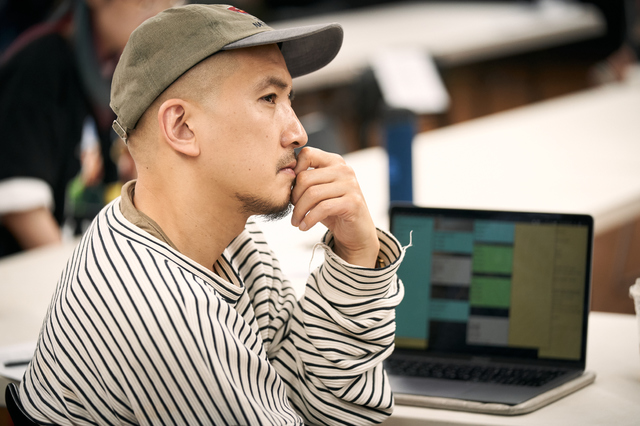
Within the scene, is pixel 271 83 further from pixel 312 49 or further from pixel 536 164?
pixel 536 164

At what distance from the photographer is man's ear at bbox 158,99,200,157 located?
87 centimetres

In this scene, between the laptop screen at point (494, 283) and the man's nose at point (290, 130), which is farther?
the laptop screen at point (494, 283)

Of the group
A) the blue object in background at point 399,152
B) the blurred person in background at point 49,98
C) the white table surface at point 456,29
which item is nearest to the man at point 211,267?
the blue object in background at point 399,152

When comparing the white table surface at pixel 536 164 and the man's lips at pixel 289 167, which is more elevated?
the white table surface at pixel 536 164

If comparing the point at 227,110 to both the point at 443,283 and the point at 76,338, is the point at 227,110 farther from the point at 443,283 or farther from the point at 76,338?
the point at 443,283

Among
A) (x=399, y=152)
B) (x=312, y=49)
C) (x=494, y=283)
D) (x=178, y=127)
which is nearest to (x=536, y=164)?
(x=399, y=152)

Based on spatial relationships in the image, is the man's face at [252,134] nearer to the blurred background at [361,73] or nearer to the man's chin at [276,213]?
Answer: the man's chin at [276,213]

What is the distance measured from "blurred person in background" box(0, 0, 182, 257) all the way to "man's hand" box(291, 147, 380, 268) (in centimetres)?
137

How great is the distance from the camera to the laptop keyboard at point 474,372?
3.67ft

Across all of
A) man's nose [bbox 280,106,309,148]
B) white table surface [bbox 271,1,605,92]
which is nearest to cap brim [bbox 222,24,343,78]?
man's nose [bbox 280,106,309,148]

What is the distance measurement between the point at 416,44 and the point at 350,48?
1.33ft

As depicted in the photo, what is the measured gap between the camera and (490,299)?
1.18m

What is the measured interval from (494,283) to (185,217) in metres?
0.55

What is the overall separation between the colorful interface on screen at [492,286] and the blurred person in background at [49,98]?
136 cm
